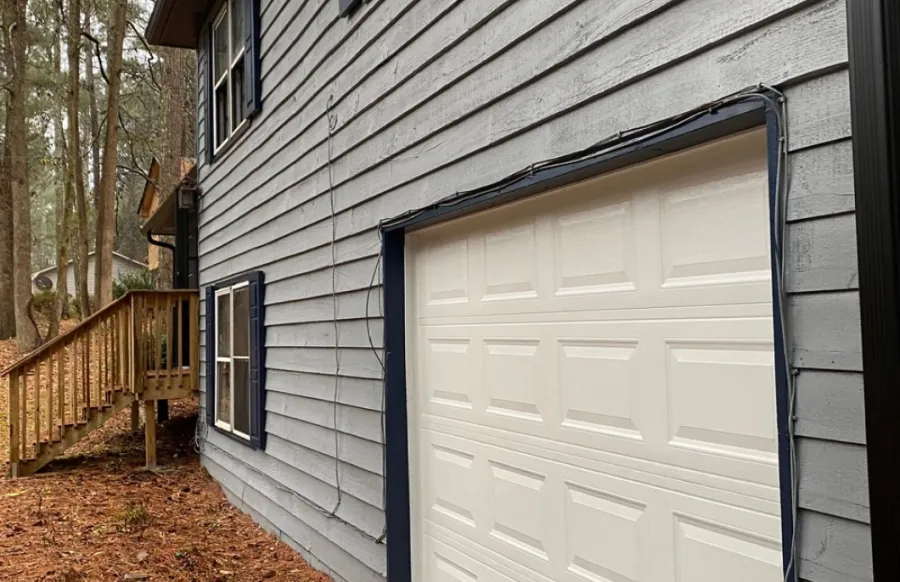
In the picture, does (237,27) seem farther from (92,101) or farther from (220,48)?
(92,101)

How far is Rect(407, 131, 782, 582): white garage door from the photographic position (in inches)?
82.9

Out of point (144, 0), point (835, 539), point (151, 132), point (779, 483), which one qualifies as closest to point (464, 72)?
point (779, 483)

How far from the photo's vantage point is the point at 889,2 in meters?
1.54

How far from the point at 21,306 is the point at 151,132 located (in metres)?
13.9

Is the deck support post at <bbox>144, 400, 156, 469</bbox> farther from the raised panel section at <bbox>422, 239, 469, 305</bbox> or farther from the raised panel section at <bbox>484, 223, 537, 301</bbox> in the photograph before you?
the raised panel section at <bbox>484, 223, 537, 301</bbox>

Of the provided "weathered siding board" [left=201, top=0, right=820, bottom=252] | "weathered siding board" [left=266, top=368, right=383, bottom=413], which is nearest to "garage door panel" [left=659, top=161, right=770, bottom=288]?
"weathered siding board" [left=201, top=0, right=820, bottom=252]

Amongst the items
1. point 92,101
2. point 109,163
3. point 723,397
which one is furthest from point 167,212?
point 92,101

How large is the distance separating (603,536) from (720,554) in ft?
1.70

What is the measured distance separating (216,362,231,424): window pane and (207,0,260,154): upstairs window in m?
2.41

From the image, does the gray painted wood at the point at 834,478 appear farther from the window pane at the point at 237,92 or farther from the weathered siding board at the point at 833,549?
the window pane at the point at 237,92

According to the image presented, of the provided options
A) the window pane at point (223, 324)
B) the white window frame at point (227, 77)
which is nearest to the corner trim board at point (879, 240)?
the white window frame at point (227, 77)

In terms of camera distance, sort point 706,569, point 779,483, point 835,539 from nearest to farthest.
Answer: point 835,539 → point 779,483 → point 706,569

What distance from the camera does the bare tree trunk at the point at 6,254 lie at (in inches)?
682

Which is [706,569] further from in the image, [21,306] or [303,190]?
[21,306]
